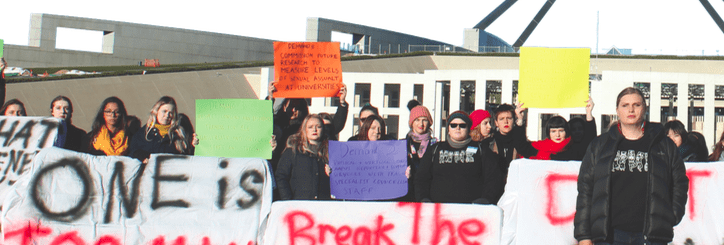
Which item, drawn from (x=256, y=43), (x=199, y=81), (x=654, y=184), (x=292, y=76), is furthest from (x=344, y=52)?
(x=654, y=184)

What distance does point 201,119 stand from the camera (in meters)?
5.75

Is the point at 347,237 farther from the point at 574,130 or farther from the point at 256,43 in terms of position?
the point at 256,43

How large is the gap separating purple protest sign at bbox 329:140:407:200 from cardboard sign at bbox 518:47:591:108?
5.15ft

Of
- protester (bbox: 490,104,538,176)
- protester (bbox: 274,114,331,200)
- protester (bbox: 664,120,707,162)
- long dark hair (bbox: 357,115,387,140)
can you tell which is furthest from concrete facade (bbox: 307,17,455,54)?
protester (bbox: 274,114,331,200)

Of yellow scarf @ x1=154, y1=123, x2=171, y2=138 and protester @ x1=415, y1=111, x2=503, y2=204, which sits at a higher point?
yellow scarf @ x1=154, y1=123, x2=171, y2=138

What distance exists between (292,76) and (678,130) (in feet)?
12.3

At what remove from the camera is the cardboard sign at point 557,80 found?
6.36m

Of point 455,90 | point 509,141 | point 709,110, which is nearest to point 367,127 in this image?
point 509,141

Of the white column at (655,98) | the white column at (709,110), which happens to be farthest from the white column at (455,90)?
the white column at (709,110)

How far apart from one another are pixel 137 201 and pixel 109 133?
2.70 feet

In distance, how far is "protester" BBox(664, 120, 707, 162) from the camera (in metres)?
6.54

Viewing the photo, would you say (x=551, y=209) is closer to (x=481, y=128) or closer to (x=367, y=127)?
(x=481, y=128)

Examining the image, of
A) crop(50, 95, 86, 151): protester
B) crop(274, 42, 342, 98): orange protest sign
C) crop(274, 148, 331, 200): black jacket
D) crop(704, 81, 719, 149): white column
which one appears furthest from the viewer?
crop(704, 81, 719, 149): white column

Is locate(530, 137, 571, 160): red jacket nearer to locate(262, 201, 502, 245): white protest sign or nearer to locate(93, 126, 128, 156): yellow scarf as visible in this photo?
locate(262, 201, 502, 245): white protest sign
